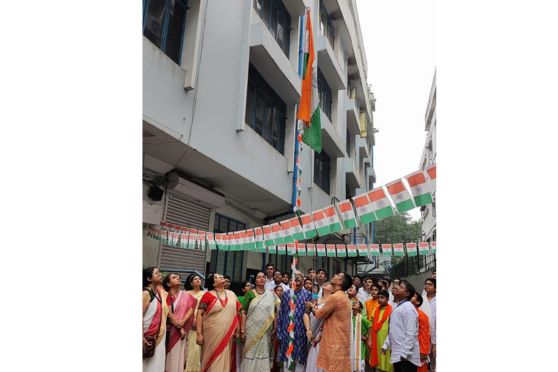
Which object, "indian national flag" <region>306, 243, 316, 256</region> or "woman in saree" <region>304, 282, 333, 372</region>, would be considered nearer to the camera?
"woman in saree" <region>304, 282, 333, 372</region>

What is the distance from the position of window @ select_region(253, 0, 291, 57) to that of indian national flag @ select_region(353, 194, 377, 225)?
25.3ft

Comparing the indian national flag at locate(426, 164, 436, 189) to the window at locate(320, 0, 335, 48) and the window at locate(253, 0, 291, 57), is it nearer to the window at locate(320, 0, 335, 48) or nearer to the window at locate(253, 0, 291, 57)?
the window at locate(253, 0, 291, 57)

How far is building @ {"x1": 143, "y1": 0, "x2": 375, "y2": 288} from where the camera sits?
21.5 feet

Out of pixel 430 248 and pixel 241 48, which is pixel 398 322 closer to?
pixel 241 48

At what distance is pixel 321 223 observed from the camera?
175 inches

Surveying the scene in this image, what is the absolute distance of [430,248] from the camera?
1198 centimetres

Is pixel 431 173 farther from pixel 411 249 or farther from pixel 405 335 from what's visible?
pixel 411 249

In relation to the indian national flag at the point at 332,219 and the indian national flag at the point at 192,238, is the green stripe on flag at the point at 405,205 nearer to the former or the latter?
the indian national flag at the point at 332,219

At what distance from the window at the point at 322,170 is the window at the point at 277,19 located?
15.9ft

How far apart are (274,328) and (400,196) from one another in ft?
11.2

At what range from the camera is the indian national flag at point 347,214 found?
3.92 meters

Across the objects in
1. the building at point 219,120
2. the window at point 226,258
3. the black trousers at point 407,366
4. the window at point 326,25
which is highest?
the window at point 326,25

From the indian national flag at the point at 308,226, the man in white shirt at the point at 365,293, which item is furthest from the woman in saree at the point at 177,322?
the man in white shirt at the point at 365,293

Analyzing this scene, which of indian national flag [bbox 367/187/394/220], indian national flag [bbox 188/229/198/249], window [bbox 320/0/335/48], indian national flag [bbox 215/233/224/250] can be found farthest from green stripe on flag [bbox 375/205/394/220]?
window [bbox 320/0/335/48]
